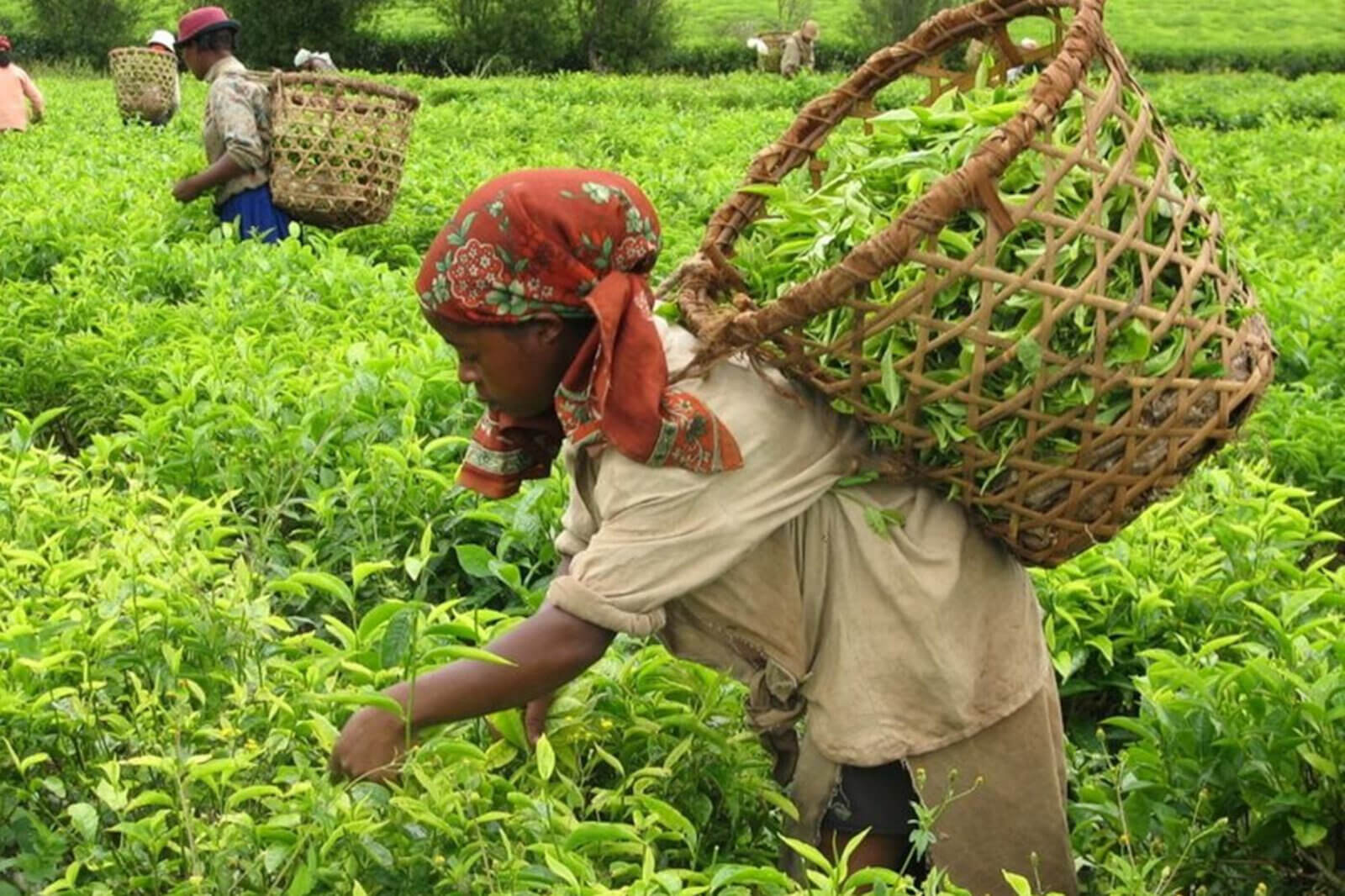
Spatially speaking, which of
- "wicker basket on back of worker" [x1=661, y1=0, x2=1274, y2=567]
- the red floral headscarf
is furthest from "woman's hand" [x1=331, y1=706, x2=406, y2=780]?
"wicker basket on back of worker" [x1=661, y1=0, x2=1274, y2=567]

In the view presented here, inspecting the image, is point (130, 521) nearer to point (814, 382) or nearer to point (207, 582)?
point (207, 582)

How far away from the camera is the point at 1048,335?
2184 mm

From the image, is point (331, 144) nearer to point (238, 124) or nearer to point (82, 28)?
point (238, 124)

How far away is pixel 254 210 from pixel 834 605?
220 inches

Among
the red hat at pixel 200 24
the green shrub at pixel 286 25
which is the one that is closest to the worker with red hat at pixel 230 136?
the red hat at pixel 200 24

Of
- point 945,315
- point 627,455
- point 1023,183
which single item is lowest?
point 627,455

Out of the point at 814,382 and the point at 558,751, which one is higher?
the point at 814,382

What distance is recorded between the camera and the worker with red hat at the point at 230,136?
7266mm

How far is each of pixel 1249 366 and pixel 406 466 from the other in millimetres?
1960

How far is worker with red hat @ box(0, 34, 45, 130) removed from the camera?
13.1 meters

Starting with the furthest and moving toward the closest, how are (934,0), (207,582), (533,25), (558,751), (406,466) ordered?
(934,0) → (533,25) → (406,466) → (207,582) → (558,751)

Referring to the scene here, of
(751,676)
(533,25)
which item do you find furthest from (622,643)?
(533,25)

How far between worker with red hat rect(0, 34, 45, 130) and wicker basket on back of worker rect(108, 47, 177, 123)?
6.89ft

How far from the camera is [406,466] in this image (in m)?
3.68
